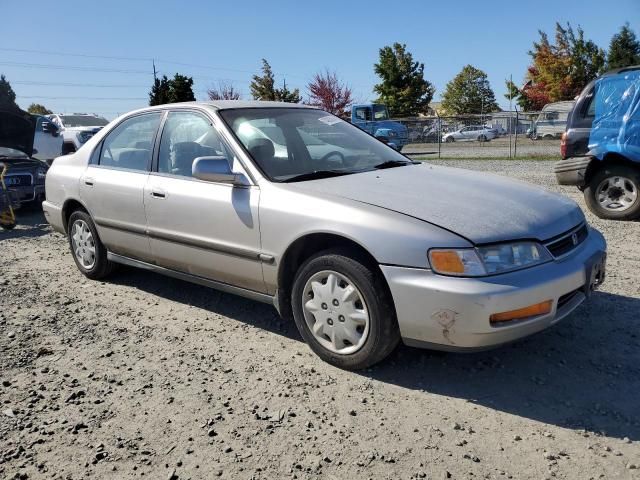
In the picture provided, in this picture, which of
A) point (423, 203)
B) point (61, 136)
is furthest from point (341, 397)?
point (61, 136)

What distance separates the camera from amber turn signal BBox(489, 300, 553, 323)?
8.80ft

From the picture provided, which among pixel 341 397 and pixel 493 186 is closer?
pixel 341 397

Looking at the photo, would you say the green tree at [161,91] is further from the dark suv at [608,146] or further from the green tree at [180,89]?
the dark suv at [608,146]

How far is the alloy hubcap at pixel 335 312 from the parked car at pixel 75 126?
39.7ft

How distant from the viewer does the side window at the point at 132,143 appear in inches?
172

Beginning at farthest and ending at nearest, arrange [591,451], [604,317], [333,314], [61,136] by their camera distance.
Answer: [61,136] < [604,317] < [333,314] < [591,451]

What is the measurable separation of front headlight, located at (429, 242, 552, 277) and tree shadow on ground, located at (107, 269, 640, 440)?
2.27 ft

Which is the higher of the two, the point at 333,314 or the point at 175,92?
the point at 175,92

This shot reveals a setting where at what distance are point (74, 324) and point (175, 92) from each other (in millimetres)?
26470

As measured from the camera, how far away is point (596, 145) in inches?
276

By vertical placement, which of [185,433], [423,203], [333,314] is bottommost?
[185,433]

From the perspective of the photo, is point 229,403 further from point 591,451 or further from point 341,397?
point 591,451

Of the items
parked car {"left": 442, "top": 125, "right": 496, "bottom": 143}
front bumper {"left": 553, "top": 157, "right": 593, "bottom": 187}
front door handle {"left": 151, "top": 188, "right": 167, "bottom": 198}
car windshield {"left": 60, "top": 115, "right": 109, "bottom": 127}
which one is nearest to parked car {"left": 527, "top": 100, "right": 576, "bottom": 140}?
parked car {"left": 442, "top": 125, "right": 496, "bottom": 143}

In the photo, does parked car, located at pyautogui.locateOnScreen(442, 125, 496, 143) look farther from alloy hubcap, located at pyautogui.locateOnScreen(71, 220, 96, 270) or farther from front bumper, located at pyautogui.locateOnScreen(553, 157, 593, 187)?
alloy hubcap, located at pyautogui.locateOnScreen(71, 220, 96, 270)
